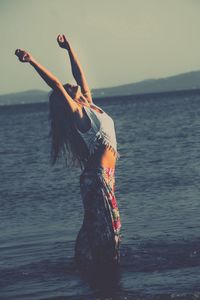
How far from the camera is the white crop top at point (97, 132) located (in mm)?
9055

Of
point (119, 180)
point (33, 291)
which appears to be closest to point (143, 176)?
point (119, 180)

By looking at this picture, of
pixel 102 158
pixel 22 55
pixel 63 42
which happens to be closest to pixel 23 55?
pixel 22 55

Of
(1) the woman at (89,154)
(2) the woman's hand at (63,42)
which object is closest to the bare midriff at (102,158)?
(1) the woman at (89,154)

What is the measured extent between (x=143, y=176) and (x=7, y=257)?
9.94 metres

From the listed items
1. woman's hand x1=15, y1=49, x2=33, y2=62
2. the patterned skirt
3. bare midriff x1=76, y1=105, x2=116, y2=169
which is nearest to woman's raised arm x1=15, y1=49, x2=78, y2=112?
woman's hand x1=15, y1=49, x2=33, y2=62

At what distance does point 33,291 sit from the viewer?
31.7 feet

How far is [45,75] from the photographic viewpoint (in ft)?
28.2

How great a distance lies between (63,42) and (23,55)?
115cm

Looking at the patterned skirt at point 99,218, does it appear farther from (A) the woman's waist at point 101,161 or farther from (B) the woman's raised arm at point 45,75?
(B) the woman's raised arm at point 45,75

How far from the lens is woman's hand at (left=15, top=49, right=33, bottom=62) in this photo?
27.7 ft

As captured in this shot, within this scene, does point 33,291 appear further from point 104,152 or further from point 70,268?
point 104,152

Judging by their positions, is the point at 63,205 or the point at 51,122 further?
the point at 63,205

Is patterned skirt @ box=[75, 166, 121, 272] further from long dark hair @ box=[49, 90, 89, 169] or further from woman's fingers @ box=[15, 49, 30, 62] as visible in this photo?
woman's fingers @ box=[15, 49, 30, 62]

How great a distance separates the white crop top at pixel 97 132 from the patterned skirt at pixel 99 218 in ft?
1.04
